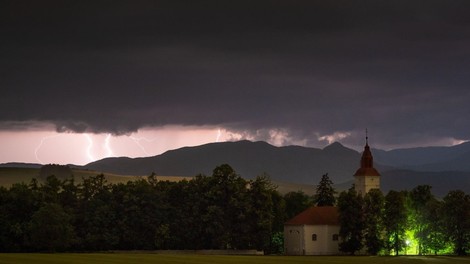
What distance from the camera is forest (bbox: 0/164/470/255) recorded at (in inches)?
6029

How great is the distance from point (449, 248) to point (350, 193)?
18628 mm

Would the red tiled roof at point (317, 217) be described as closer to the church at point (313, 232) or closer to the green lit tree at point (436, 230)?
the church at point (313, 232)

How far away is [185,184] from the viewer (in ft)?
539

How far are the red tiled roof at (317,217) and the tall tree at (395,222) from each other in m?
15.9

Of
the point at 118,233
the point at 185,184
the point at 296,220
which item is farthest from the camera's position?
the point at 296,220

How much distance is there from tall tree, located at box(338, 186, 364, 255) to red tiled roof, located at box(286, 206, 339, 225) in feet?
42.8

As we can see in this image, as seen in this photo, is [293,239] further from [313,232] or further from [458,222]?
[458,222]

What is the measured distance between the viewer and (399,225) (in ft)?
517

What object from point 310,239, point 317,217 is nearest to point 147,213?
point 310,239

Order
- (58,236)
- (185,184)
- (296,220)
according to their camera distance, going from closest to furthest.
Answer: (58,236) < (185,184) < (296,220)

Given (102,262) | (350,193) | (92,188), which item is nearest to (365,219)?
(350,193)

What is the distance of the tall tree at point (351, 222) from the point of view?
154625 mm

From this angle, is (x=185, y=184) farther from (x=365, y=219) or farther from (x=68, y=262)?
(x=68, y=262)

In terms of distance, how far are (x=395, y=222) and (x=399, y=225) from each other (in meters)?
0.87
